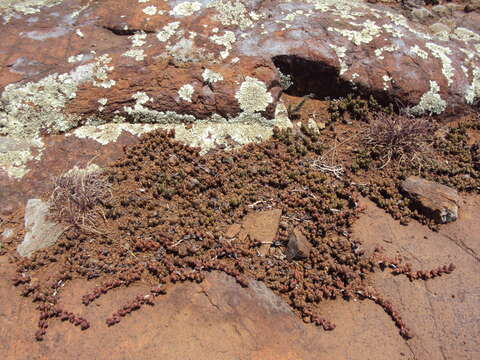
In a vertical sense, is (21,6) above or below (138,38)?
above

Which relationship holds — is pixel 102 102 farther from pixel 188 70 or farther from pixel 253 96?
pixel 253 96

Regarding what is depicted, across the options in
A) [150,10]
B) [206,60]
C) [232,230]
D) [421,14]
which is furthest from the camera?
[421,14]

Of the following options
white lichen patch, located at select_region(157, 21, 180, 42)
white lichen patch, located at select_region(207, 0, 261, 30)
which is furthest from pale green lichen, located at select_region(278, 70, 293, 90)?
white lichen patch, located at select_region(157, 21, 180, 42)

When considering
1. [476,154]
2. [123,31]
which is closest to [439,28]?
[476,154]

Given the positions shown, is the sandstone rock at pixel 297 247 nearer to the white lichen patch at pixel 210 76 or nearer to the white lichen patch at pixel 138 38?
the white lichen patch at pixel 210 76

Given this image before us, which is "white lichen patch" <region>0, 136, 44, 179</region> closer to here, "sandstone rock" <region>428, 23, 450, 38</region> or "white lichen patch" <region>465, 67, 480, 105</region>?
"white lichen patch" <region>465, 67, 480, 105</region>

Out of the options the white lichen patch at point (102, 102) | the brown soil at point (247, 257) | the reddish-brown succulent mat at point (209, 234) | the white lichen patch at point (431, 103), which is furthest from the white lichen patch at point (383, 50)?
the white lichen patch at point (102, 102)

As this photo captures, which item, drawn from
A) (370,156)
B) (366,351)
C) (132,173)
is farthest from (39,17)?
(366,351)
